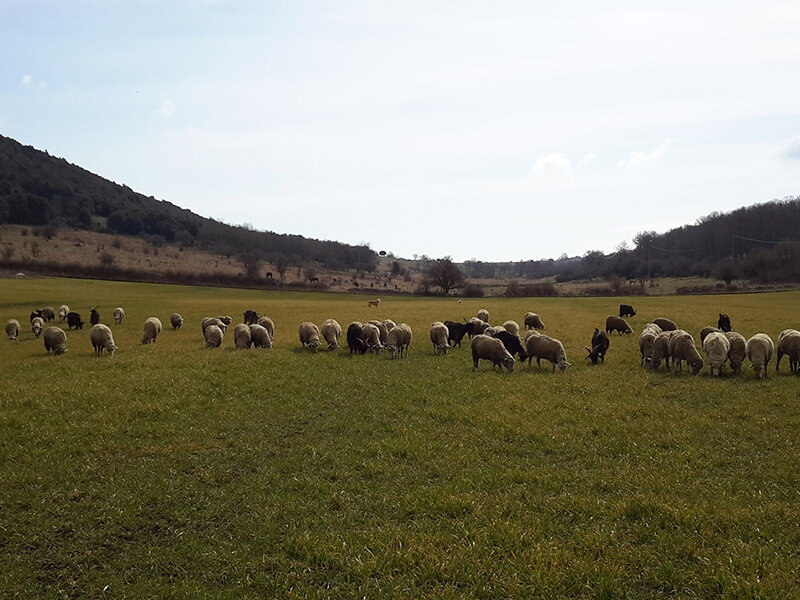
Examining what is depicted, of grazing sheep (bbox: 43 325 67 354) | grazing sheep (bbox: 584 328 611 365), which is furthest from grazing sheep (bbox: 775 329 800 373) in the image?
grazing sheep (bbox: 43 325 67 354)

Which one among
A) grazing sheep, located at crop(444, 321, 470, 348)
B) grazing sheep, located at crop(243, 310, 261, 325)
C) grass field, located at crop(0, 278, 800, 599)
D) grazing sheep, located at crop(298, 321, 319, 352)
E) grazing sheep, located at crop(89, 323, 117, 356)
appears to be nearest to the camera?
grass field, located at crop(0, 278, 800, 599)

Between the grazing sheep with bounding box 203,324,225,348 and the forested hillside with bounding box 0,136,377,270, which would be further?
the forested hillside with bounding box 0,136,377,270

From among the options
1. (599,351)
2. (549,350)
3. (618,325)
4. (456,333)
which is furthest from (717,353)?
(618,325)

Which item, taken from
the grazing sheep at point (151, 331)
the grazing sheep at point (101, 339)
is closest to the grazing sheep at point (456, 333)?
the grazing sheep at point (101, 339)

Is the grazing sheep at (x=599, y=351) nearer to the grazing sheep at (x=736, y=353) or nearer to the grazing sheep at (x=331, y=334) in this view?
the grazing sheep at (x=736, y=353)

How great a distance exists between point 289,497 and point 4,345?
29.3 meters

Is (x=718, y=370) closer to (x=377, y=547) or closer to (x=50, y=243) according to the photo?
(x=377, y=547)

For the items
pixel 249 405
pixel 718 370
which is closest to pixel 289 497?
pixel 249 405

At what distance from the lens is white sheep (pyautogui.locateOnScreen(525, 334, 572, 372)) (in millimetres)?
20000

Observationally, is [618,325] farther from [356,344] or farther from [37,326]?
[37,326]

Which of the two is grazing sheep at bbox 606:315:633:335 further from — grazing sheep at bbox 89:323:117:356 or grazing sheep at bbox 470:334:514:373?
grazing sheep at bbox 89:323:117:356

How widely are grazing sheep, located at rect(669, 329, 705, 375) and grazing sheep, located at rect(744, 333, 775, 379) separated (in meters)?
1.62

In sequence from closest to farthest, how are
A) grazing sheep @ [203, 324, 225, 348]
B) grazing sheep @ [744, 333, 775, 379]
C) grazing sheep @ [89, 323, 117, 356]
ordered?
grazing sheep @ [744, 333, 775, 379] < grazing sheep @ [89, 323, 117, 356] < grazing sheep @ [203, 324, 225, 348]

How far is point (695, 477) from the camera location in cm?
893
